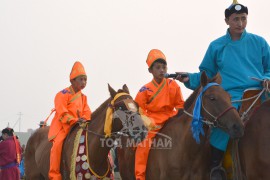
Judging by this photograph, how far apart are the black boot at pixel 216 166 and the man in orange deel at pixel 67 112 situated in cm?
321

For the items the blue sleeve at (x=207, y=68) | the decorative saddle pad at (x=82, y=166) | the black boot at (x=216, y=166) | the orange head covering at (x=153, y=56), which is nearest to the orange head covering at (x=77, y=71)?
the decorative saddle pad at (x=82, y=166)

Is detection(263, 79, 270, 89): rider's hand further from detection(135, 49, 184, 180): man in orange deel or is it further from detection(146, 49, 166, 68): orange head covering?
detection(146, 49, 166, 68): orange head covering

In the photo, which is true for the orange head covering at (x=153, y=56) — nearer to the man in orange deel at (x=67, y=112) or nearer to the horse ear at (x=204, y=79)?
the man in orange deel at (x=67, y=112)

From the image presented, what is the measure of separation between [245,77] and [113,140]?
9.61ft

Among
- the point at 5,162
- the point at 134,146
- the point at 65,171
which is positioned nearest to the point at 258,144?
the point at 134,146

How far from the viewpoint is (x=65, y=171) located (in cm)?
885

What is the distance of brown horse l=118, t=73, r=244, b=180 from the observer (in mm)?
5910

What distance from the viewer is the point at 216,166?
21.1 ft

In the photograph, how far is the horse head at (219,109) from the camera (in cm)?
570

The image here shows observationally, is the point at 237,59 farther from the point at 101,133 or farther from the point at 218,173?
the point at 101,133

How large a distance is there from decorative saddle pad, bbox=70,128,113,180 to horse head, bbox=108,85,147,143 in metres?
0.69

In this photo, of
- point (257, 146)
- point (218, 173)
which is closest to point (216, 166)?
point (218, 173)

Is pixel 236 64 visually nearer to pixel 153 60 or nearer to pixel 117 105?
pixel 153 60

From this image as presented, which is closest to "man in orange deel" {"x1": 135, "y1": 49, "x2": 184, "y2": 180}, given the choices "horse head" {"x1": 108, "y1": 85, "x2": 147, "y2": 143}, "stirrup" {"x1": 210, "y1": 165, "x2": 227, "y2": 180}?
"horse head" {"x1": 108, "y1": 85, "x2": 147, "y2": 143}
